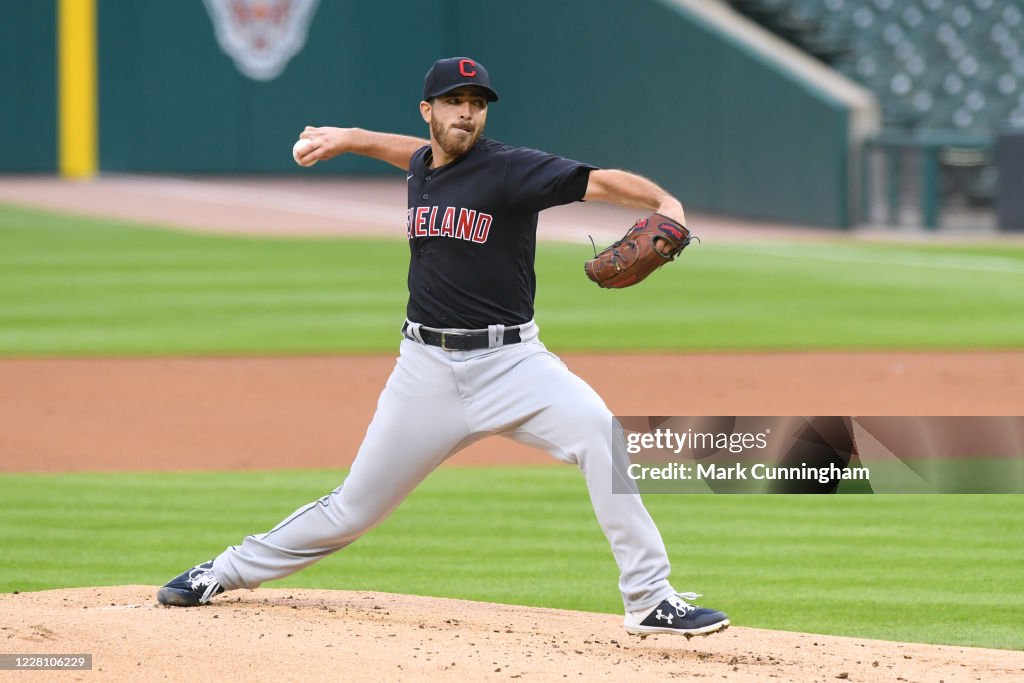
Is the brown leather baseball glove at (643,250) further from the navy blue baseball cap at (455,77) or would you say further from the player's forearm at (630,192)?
the navy blue baseball cap at (455,77)

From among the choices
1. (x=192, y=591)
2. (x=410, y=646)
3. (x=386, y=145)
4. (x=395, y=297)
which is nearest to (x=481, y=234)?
(x=386, y=145)

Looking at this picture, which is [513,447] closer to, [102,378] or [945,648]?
[102,378]

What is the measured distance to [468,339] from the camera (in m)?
5.22

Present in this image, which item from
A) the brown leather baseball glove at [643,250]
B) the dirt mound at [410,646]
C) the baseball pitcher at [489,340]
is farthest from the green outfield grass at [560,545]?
the brown leather baseball glove at [643,250]

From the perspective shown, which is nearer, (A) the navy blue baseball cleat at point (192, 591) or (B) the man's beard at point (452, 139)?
(B) the man's beard at point (452, 139)

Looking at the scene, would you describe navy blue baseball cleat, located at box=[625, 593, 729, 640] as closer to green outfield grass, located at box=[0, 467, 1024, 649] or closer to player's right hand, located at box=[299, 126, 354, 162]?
green outfield grass, located at box=[0, 467, 1024, 649]

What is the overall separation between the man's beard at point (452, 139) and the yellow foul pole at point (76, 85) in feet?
83.6

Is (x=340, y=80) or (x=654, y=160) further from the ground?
(x=340, y=80)

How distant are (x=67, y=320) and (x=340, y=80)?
16411mm

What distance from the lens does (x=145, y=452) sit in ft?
30.9

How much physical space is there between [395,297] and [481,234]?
36.8 feet

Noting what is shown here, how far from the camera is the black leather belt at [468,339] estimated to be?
5.21 m

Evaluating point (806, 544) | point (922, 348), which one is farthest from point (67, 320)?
point (806, 544)

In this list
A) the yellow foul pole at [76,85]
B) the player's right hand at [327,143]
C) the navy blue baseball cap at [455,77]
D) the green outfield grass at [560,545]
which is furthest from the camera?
the yellow foul pole at [76,85]
